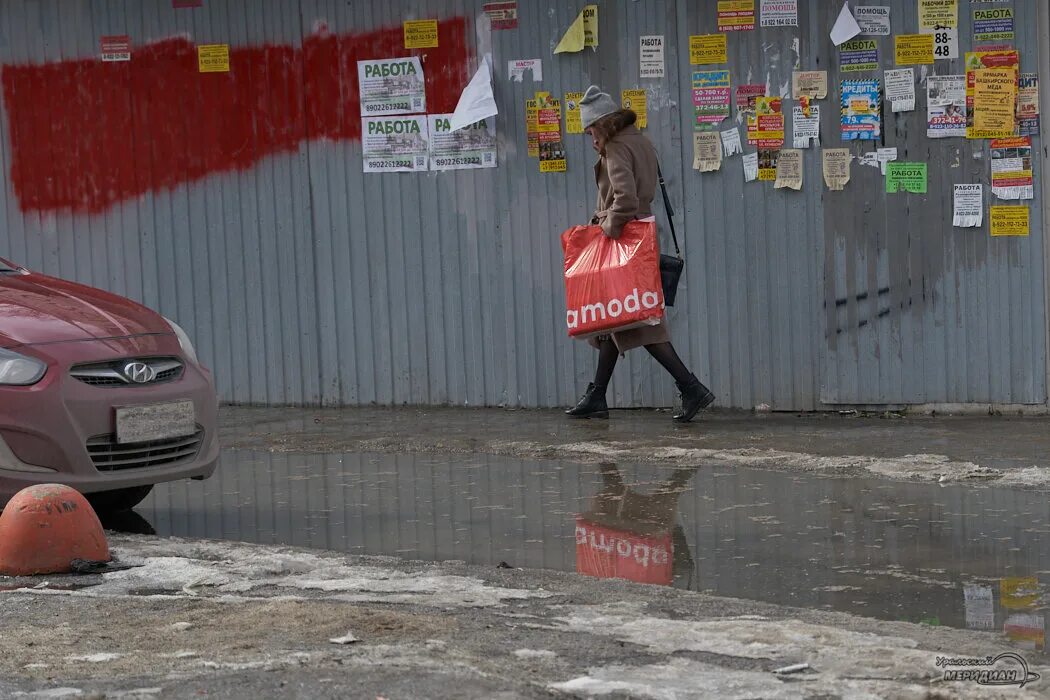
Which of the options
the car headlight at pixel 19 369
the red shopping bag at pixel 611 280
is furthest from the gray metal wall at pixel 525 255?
the car headlight at pixel 19 369

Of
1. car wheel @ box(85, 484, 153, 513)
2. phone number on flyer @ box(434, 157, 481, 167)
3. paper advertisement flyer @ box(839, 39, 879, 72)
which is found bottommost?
car wheel @ box(85, 484, 153, 513)

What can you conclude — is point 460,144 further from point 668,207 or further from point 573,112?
point 668,207

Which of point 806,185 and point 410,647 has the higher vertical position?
point 806,185

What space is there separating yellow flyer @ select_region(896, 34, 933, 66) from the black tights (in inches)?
89.5

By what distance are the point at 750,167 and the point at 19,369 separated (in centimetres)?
513

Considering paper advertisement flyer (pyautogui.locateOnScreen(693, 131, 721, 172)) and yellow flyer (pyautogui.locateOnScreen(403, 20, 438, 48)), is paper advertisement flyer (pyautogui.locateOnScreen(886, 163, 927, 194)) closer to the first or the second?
paper advertisement flyer (pyautogui.locateOnScreen(693, 131, 721, 172))

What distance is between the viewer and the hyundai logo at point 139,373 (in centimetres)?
708

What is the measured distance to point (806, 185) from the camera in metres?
10.1

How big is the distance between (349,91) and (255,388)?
2.27 metres

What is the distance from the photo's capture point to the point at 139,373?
7113 millimetres

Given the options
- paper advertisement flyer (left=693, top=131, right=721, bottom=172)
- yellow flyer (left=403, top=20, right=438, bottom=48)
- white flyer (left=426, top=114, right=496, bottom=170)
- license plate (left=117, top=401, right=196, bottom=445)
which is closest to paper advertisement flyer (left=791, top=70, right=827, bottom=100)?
paper advertisement flyer (left=693, top=131, right=721, bottom=172)

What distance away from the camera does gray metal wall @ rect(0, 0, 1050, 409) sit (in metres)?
9.92

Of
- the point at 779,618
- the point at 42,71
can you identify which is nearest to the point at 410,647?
the point at 779,618

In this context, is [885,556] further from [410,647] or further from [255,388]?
[255,388]
